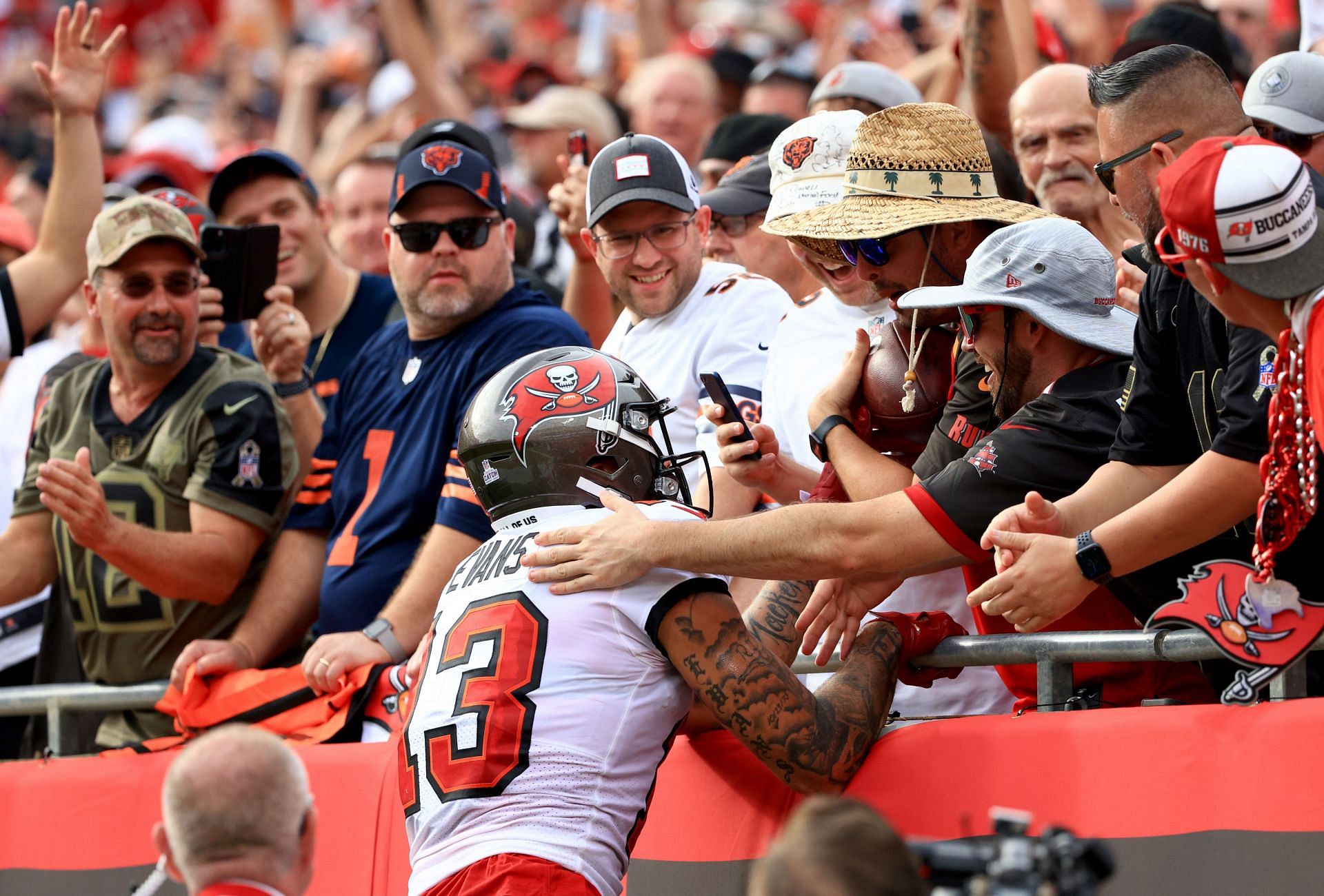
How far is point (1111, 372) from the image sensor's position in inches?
171

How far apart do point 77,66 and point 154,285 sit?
1374mm

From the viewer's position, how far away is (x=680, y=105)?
923 cm

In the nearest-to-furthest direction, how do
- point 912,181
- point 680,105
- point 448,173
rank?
point 912,181, point 448,173, point 680,105

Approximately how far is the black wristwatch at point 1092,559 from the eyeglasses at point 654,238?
265 cm

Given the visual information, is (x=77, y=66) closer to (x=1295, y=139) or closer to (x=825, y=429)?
(x=825, y=429)

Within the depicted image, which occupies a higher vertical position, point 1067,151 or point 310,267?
point 1067,151

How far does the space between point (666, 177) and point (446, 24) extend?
9973mm

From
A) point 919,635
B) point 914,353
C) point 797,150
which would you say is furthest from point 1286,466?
point 797,150

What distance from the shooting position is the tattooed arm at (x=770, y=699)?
398 centimetres

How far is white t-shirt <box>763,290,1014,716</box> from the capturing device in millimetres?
4793

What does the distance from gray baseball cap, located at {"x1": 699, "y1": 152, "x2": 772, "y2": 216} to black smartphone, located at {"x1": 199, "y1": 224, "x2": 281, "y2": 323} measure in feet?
5.84

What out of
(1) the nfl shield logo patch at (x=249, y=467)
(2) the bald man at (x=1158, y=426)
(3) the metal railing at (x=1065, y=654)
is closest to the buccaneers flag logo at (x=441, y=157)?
(1) the nfl shield logo patch at (x=249, y=467)

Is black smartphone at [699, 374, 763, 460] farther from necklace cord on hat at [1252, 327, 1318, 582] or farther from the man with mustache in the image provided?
the man with mustache

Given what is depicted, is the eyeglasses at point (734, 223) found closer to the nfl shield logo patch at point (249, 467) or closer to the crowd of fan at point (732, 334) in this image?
the crowd of fan at point (732, 334)
